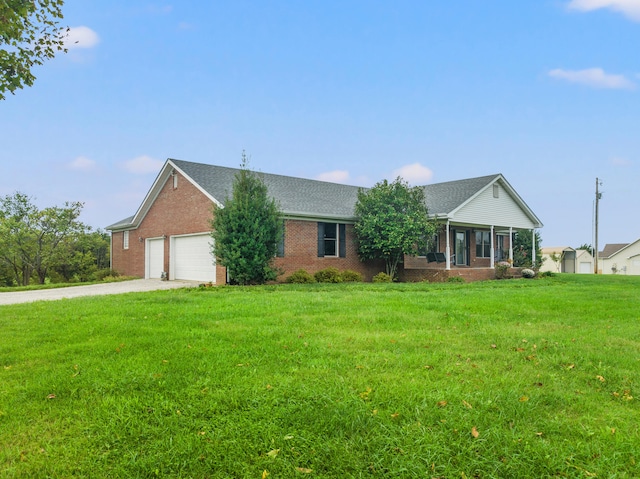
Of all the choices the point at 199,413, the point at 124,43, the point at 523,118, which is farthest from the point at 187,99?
the point at 199,413

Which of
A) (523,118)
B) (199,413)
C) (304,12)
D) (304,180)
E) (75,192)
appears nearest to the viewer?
(199,413)

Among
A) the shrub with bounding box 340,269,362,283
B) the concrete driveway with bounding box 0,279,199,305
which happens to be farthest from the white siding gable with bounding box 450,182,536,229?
the concrete driveway with bounding box 0,279,199,305

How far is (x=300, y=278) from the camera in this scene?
17.1m

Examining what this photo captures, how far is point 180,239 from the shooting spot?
20547 millimetres

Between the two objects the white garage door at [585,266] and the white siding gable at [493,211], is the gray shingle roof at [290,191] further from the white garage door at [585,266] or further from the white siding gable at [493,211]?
the white garage door at [585,266]

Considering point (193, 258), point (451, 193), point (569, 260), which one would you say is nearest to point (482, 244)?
point (451, 193)

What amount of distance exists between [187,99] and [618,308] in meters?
14.5

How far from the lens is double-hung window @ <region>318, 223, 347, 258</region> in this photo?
1931 centimetres

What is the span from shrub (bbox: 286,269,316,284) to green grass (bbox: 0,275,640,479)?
32.7 ft

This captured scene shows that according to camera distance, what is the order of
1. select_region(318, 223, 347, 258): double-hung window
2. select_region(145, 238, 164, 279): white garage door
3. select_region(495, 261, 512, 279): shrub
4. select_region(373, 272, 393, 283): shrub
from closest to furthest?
1. select_region(373, 272, 393, 283): shrub
2. select_region(318, 223, 347, 258): double-hung window
3. select_region(145, 238, 164, 279): white garage door
4. select_region(495, 261, 512, 279): shrub

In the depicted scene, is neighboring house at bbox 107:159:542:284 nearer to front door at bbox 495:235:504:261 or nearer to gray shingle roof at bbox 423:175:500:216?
gray shingle roof at bbox 423:175:500:216

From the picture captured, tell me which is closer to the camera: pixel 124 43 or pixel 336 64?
pixel 124 43

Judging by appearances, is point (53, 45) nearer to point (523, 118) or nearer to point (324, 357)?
point (324, 357)

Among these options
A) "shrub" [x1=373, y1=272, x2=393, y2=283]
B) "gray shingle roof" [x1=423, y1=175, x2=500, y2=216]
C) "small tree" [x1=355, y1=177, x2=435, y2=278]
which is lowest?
"shrub" [x1=373, y1=272, x2=393, y2=283]
